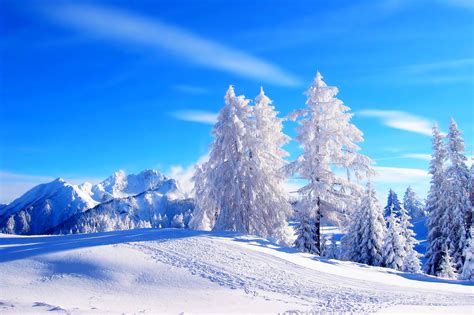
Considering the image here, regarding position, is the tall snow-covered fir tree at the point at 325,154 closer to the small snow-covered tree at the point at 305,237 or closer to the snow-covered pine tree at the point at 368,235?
the small snow-covered tree at the point at 305,237

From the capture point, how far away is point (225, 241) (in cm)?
1895

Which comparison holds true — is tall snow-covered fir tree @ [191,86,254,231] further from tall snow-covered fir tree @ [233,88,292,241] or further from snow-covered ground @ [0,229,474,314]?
snow-covered ground @ [0,229,474,314]

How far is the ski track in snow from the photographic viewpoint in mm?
12648

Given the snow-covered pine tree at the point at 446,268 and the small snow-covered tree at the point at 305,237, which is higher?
the small snow-covered tree at the point at 305,237

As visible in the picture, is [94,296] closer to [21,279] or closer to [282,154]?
[21,279]

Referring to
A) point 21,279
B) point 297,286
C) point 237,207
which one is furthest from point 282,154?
point 21,279

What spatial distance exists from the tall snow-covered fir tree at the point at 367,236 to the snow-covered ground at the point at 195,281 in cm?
1811

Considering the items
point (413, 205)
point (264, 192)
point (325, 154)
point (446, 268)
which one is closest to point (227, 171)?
point (264, 192)

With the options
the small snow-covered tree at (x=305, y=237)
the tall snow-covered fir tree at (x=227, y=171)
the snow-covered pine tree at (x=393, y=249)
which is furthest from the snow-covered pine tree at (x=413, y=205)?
the tall snow-covered fir tree at (x=227, y=171)

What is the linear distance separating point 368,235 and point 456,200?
28.8 feet

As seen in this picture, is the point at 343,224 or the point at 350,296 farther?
the point at 343,224

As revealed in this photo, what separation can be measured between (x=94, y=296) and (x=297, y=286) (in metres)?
7.44

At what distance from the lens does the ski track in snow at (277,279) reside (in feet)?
41.5

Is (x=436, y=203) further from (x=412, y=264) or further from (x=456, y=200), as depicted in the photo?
(x=412, y=264)
